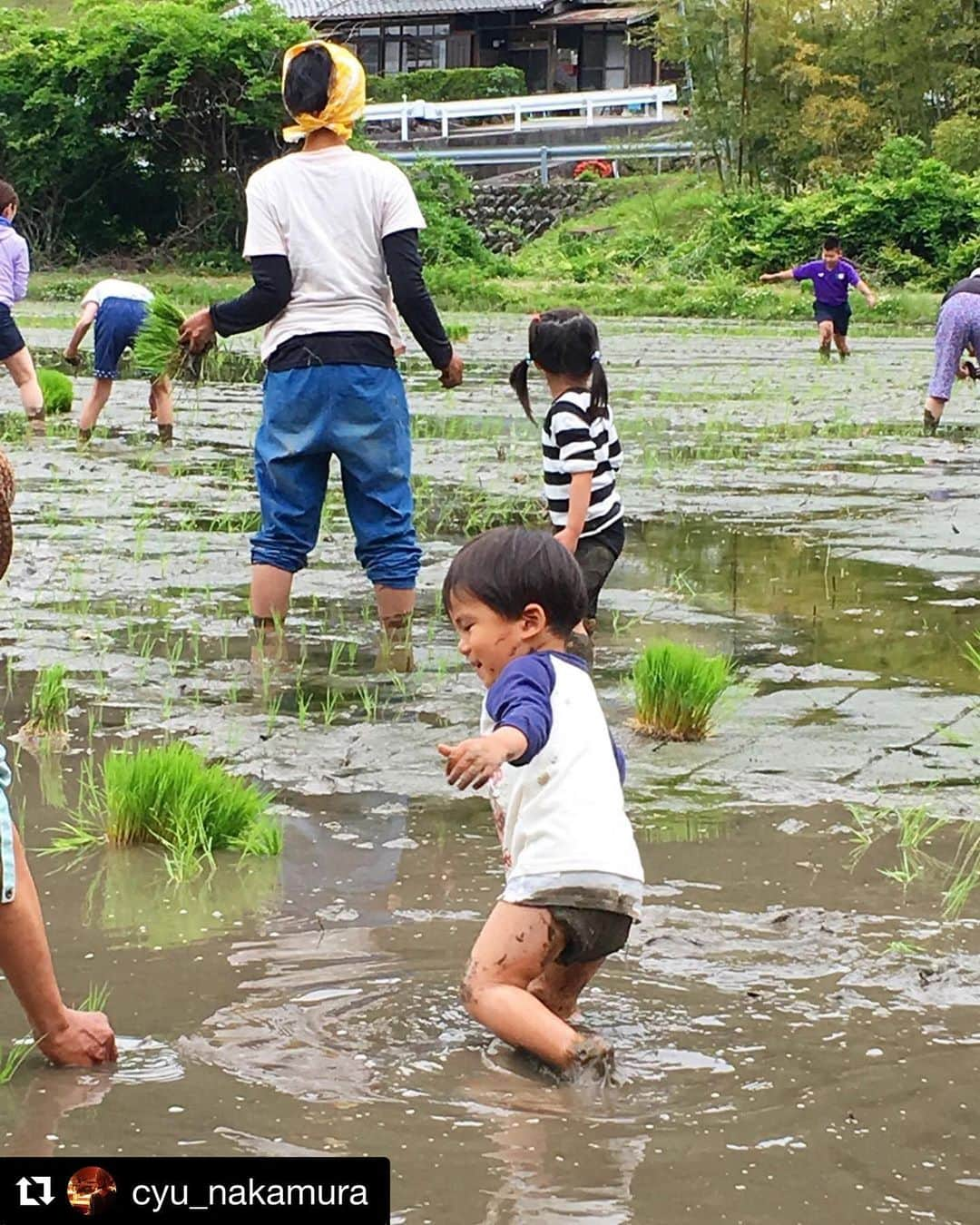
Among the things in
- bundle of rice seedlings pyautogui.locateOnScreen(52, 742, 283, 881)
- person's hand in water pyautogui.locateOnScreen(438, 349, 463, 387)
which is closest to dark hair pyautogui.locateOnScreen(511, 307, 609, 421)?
person's hand in water pyautogui.locateOnScreen(438, 349, 463, 387)

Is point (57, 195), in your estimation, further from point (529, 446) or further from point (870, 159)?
point (529, 446)

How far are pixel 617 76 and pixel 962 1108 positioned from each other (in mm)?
53945

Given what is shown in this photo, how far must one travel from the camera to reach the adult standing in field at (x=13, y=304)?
11992 millimetres

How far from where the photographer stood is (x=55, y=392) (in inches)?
534

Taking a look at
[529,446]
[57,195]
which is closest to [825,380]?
[529,446]

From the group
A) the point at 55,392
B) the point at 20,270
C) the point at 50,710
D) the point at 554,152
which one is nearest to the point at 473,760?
the point at 50,710

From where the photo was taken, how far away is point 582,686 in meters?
3.35

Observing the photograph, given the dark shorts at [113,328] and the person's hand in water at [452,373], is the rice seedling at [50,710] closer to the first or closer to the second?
the person's hand in water at [452,373]

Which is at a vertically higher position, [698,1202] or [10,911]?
[10,911]

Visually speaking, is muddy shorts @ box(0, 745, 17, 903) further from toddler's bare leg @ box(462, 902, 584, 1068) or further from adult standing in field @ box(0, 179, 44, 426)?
adult standing in field @ box(0, 179, 44, 426)

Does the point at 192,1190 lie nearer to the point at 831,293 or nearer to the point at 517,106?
the point at 831,293

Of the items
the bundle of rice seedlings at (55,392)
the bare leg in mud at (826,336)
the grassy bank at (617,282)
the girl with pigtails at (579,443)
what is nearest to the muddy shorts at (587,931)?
the girl with pigtails at (579,443)

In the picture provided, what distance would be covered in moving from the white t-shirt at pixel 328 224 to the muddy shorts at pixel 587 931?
121 inches

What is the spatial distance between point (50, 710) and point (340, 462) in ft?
4.17
